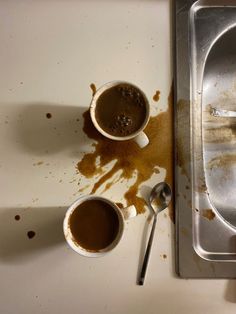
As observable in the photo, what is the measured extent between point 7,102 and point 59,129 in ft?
0.43

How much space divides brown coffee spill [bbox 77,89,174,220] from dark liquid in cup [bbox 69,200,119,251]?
71 mm

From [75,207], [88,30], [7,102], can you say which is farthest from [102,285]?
[88,30]


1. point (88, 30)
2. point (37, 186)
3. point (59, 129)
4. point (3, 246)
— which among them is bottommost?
point (3, 246)

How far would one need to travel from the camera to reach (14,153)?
28.5 inches

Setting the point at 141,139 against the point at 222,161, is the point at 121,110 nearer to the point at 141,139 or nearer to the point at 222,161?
the point at 141,139

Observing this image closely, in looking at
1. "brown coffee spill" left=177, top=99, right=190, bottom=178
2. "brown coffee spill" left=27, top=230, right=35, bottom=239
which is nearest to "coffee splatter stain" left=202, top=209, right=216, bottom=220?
"brown coffee spill" left=177, top=99, right=190, bottom=178

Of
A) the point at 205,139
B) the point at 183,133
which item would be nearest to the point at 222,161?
the point at 205,139

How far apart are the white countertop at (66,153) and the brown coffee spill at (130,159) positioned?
0.02 metres

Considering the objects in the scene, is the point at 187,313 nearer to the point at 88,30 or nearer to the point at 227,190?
the point at 227,190

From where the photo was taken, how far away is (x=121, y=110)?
0.68m

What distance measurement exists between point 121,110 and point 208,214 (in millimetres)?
297

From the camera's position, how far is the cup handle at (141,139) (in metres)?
0.70

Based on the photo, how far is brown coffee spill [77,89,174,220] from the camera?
2.36 feet

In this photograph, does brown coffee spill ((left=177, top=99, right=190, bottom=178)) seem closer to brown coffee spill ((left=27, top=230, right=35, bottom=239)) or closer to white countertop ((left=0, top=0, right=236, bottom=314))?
white countertop ((left=0, top=0, right=236, bottom=314))
